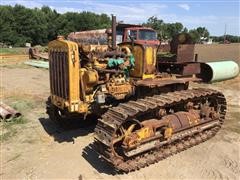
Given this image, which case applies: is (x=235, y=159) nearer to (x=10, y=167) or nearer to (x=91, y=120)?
(x=91, y=120)

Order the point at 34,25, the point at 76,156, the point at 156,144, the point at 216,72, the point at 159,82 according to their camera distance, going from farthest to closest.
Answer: the point at 34,25 → the point at 216,72 → the point at 159,82 → the point at 76,156 → the point at 156,144

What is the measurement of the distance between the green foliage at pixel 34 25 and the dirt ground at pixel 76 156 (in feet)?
175

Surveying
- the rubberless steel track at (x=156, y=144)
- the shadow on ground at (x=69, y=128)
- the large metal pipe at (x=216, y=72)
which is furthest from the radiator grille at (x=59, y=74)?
the large metal pipe at (x=216, y=72)

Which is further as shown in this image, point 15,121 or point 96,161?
point 15,121

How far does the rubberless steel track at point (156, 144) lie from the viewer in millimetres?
5543

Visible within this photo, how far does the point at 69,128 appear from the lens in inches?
312

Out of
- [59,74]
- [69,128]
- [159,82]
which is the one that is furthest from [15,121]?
[159,82]

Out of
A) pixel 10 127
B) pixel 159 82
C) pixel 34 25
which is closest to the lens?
pixel 159 82

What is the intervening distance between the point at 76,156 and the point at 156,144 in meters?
1.61

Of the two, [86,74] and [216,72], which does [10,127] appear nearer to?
[86,74]

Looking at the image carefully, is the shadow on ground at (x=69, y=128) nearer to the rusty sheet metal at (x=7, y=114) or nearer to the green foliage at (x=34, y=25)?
the rusty sheet metal at (x=7, y=114)

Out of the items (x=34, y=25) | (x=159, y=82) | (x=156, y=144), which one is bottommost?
(x=156, y=144)

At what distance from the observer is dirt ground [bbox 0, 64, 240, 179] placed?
569 cm

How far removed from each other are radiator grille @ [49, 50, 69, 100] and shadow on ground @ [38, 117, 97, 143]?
1.16m
